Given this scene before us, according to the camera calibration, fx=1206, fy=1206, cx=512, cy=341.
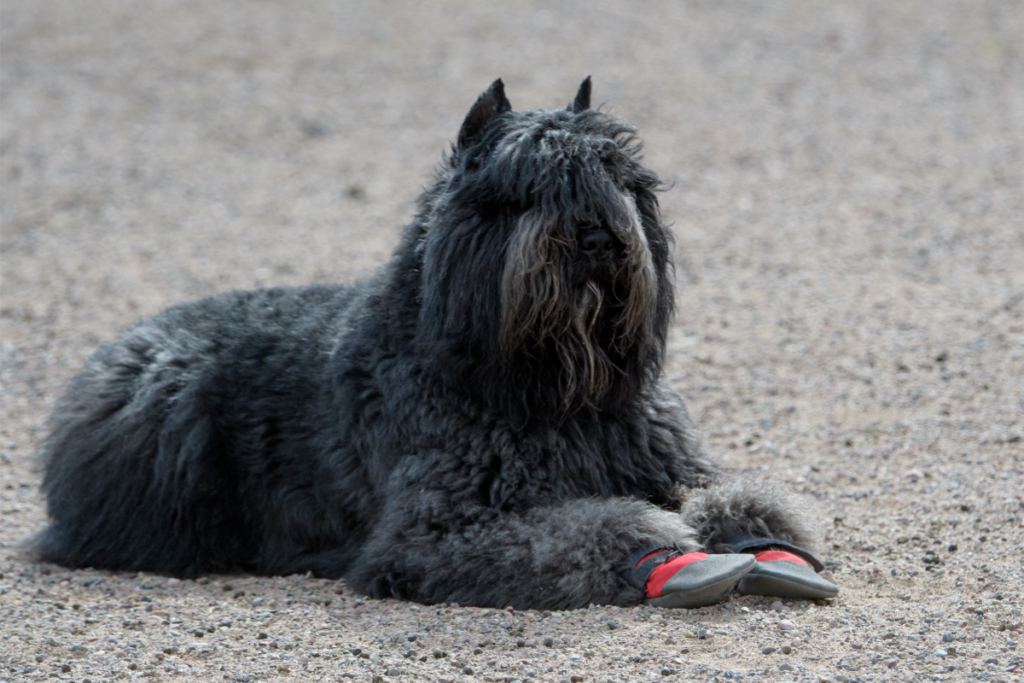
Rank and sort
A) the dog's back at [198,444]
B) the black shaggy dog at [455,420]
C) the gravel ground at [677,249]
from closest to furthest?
1. the gravel ground at [677,249]
2. the black shaggy dog at [455,420]
3. the dog's back at [198,444]

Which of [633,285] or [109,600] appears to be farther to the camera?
[109,600]

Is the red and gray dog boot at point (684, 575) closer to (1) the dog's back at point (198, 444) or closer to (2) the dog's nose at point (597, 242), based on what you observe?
(2) the dog's nose at point (597, 242)

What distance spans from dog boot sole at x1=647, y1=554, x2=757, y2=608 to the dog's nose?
4.61 feet

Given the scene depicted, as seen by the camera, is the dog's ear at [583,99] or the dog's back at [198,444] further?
the dog's back at [198,444]

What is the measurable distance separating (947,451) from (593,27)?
1301cm

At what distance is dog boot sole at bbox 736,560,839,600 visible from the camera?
530 centimetres

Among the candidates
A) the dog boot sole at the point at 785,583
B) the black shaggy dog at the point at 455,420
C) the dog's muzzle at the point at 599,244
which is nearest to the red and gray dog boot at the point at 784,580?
the dog boot sole at the point at 785,583

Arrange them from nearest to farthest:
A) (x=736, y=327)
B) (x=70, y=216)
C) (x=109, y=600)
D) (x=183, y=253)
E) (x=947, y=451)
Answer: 1. (x=109, y=600)
2. (x=947, y=451)
3. (x=736, y=327)
4. (x=183, y=253)
5. (x=70, y=216)

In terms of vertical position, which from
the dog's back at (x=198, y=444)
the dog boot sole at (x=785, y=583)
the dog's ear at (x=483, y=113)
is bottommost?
the dog boot sole at (x=785, y=583)

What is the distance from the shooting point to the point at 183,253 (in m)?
12.7

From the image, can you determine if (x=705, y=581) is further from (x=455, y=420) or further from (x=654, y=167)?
(x=654, y=167)

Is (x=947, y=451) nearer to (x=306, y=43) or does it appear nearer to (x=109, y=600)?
(x=109, y=600)

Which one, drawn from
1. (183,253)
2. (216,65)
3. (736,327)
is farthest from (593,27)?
(736,327)

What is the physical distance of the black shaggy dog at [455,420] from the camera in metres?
5.36
